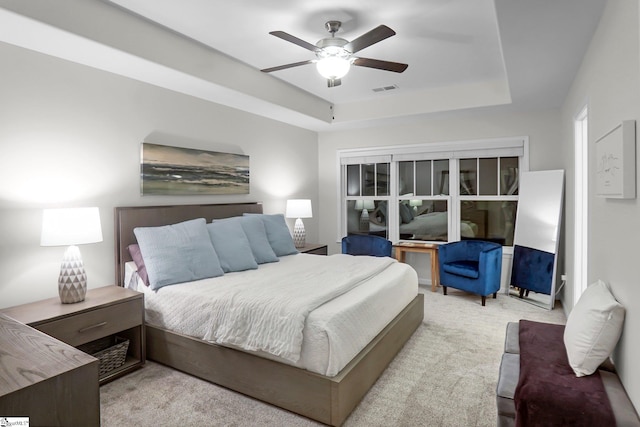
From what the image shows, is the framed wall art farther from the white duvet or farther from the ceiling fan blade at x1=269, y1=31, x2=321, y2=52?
the ceiling fan blade at x1=269, y1=31, x2=321, y2=52

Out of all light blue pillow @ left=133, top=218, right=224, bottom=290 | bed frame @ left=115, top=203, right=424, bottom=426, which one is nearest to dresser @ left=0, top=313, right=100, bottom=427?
bed frame @ left=115, top=203, right=424, bottom=426

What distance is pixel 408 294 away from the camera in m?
3.45

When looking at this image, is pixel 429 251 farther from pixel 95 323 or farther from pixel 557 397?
pixel 95 323

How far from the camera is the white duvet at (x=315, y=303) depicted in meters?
2.16

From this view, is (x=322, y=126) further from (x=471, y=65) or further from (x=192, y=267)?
(x=192, y=267)

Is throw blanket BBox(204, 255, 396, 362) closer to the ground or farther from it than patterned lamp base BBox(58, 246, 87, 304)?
closer to the ground

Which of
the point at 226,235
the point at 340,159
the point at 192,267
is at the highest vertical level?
the point at 340,159

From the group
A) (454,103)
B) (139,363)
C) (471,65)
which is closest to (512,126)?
(454,103)

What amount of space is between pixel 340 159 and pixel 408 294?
3071mm

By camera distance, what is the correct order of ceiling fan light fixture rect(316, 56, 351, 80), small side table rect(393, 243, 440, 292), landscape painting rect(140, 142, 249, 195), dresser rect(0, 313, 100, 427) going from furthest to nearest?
small side table rect(393, 243, 440, 292) < landscape painting rect(140, 142, 249, 195) < ceiling fan light fixture rect(316, 56, 351, 80) < dresser rect(0, 313, 100, 427)

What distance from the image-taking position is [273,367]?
229 centimetres

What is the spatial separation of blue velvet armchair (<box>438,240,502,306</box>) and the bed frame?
4.34ft

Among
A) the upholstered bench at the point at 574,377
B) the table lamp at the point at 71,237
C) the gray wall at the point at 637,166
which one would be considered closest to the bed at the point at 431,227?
the gray wall at the point at 637,166

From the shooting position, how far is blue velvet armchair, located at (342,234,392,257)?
504 cm
